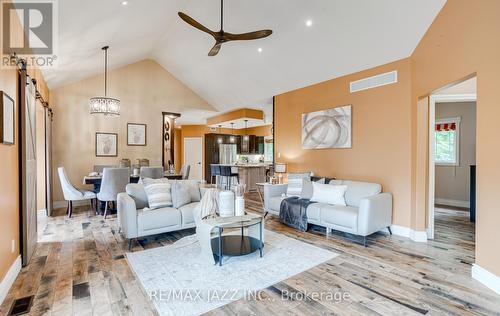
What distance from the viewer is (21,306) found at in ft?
7.03

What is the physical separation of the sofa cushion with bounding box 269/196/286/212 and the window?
14.5 feet

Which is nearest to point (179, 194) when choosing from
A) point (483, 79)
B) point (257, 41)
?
point (257, 41)

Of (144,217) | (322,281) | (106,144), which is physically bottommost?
(322,281)

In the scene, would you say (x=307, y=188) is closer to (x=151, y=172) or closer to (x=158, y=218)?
(x=158, y=218)

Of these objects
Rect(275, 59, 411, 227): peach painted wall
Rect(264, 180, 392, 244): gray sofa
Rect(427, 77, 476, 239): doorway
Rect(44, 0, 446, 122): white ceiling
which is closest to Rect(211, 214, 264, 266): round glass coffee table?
Rect(264, 180, 392, 244): gray sofa

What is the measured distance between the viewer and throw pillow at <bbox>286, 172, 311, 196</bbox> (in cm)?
486

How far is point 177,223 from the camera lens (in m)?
3.72

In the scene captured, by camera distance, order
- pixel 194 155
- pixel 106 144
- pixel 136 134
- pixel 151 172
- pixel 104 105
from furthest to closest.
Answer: pixel 194 155 → pixel 136 134 → pixel 106 144 → pixel 151 172 → pixel 104 105

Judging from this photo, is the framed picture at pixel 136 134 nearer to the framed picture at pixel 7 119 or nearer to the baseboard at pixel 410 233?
the framed picture at pixel 7 119

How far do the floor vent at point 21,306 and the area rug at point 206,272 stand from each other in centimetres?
88

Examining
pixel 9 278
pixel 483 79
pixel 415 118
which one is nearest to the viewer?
pixel 9 278

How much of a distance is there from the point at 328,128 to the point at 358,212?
209 cm

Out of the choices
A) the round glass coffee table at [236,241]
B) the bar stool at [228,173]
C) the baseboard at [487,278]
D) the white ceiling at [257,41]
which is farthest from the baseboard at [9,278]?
the bar stool at [228,173]

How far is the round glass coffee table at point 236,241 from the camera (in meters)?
2.90
